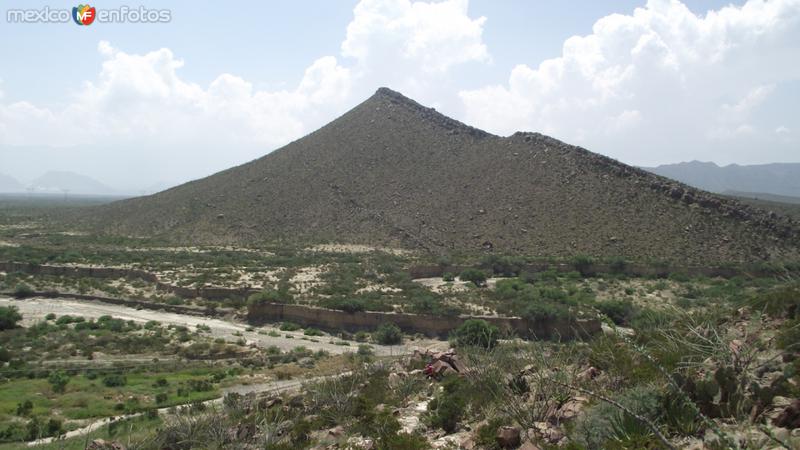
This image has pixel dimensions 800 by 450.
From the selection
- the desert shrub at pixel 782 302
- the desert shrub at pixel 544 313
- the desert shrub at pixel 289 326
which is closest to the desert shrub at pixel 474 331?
the desert shrub at pixel 544 313

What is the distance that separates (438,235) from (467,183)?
440 inches

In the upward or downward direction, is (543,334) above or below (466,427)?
below

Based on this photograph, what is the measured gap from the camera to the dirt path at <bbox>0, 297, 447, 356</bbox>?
25.6 m

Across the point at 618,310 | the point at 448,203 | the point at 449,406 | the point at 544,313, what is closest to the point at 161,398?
the point at 449,406

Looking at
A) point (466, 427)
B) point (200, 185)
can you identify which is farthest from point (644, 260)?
point (200, 185)

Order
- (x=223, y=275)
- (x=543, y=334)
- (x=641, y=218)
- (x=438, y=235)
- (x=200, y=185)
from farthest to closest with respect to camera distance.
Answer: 1. (x=200, y=185)
2. (x=438, y=235)
3. (x=641, y=218)
4. (x=223, y=275)
5. (x=543, y=334)

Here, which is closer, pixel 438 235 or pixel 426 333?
pixel 426 333

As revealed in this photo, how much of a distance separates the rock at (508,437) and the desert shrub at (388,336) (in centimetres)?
1698

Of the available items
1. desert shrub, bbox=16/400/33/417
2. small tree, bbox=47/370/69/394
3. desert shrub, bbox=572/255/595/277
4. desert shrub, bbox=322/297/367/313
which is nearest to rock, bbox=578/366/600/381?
desert shrub, bbox=16/400/33/417

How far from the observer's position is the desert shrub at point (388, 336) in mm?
26234

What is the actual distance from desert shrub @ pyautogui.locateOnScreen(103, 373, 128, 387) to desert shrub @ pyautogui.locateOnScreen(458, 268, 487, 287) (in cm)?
2482

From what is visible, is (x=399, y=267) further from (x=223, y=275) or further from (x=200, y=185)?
(x=200, y=185)

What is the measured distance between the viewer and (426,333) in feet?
90.9

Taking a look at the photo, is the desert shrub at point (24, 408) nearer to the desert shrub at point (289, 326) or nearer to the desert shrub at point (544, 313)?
the desert shrub at point (289, 326)
